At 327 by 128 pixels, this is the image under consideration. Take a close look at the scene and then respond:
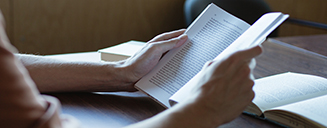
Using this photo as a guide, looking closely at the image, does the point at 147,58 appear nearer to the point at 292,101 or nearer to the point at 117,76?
the point at 117,76

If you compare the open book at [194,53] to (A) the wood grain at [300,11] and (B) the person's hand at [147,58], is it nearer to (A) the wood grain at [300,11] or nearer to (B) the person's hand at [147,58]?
(B) the person's hand at [147,58]

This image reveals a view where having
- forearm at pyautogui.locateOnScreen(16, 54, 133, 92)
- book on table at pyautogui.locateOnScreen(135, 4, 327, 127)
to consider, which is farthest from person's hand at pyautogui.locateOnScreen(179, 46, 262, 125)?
forearm at pyautogui.locateOnScreen(16, 54, 133, 92)

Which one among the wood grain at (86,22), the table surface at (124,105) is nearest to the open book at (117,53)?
the table surface at (124,105)

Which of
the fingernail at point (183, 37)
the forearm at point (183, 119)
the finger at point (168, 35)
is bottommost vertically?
the finger at point (168, 35)

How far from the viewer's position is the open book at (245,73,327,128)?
714 millimetres

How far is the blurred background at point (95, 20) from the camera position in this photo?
206cm

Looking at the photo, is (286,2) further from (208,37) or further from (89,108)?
(89,108)

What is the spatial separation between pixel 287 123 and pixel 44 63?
1.98 ft

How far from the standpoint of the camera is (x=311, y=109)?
0.74 metres

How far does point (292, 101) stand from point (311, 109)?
2.7 inches

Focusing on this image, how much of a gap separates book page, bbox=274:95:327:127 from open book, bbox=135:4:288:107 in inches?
6.9

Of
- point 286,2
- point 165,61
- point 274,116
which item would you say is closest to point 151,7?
point 286,2

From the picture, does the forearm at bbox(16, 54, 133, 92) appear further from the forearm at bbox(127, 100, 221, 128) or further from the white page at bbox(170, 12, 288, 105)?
the forearm at bbox(127, 100, 221, 128)

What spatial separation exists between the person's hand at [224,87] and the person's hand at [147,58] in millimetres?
311
